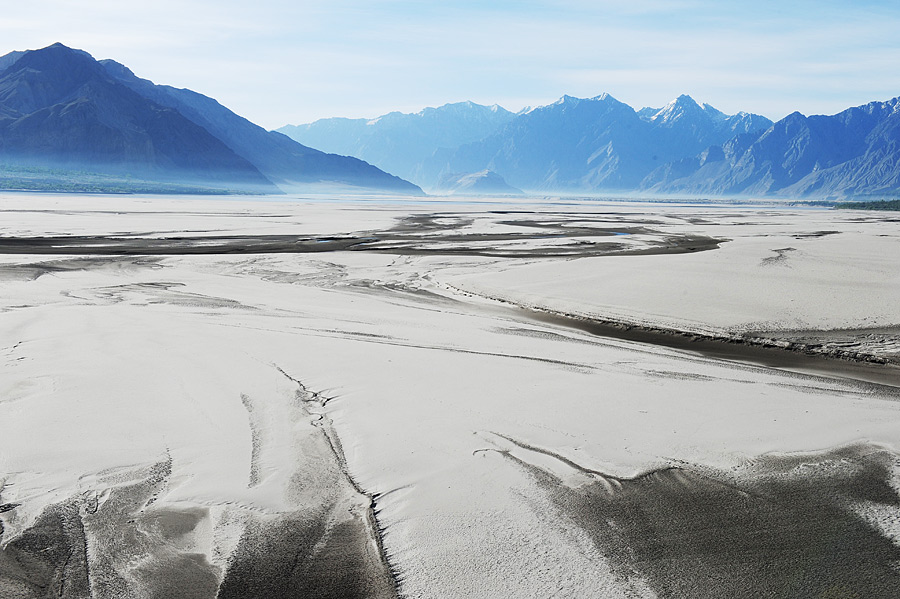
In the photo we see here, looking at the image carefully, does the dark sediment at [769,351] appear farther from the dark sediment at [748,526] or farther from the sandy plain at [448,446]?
the dark sediment at [748,526]

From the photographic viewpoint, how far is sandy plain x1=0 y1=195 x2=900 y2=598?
5453 millimetres

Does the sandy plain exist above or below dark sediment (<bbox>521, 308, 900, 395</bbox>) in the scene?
above

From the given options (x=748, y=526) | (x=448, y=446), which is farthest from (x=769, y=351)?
(x=448, y=446)

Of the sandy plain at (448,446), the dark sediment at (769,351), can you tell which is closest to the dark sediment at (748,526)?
the sandy plain at (448,446)

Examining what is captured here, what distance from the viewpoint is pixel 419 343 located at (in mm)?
13375

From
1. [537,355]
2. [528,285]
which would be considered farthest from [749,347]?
[528,285]

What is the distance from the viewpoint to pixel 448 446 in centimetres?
789

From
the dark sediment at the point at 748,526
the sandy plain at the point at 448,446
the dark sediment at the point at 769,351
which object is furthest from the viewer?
the dark sediment at the point at 769,351

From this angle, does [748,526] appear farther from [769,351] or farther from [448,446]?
[769,351]

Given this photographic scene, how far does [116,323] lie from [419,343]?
6485 mm

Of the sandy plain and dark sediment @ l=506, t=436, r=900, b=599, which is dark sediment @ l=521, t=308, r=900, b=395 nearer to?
the sandy plain

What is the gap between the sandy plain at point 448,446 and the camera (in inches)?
215

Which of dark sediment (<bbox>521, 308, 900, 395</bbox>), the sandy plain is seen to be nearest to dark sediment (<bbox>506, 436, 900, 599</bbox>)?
the sandy plain

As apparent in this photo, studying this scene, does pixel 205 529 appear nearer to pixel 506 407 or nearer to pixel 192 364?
pixel 506 407
